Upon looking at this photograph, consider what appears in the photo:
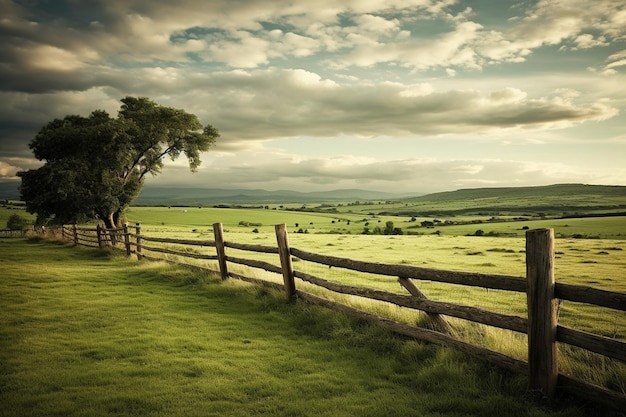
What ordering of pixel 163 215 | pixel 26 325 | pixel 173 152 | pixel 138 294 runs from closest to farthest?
1. pixel 26 325
2. pixel 138 294
3. pixel 173 152
4. pixel 163 215

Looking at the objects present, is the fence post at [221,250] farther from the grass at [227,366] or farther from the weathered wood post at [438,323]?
the weathered wood post at [438,323]

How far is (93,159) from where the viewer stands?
28.0m

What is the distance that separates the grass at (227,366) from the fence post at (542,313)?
280 mm

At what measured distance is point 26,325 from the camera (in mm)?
8344

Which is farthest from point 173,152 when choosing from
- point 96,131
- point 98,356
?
point 98,356

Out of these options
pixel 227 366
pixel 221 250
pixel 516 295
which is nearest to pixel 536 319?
pixel 227 366

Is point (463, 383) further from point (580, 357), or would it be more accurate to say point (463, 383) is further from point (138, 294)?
point (138, 294)

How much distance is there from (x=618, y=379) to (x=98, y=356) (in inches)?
298

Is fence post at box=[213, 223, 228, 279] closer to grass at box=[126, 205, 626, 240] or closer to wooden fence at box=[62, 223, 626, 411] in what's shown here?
wooden fence at box=[62, 223, 626, 411]

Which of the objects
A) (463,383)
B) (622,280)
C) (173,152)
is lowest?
(622,280)

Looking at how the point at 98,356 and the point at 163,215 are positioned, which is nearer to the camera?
the point at 98,356

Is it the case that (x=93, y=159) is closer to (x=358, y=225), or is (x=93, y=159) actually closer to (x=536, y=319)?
(x=536, y=319)

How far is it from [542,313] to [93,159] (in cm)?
3002

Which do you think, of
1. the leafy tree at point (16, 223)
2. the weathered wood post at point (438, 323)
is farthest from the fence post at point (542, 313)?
the leafy tree at point (16, 223)
